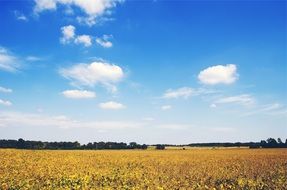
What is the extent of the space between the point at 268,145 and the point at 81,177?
10274 cm

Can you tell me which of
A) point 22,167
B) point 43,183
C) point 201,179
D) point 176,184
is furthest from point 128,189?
point 22,167

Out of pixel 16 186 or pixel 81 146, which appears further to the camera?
pixel 81 146

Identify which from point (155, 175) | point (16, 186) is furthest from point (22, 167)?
point (155, 175)

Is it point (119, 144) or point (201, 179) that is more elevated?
point (119, 144)

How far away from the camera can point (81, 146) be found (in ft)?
353

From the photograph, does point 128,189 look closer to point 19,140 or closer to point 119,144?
point 19,140

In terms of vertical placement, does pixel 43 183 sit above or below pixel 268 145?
below

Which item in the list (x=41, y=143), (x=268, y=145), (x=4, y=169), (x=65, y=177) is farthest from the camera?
(x=268, y=145)

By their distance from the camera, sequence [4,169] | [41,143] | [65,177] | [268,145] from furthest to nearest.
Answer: [268,145] → [41,143] → [4,169] → [65,177]

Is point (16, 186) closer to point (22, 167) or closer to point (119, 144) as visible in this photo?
point (22, 167)

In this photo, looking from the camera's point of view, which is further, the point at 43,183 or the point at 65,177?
the point at 65,177

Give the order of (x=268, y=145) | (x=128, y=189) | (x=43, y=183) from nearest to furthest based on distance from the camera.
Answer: (x=128, y=189) → (x=43, y=183) → (x=268, y=145)

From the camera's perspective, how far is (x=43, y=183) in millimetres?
18016

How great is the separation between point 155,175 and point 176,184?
4.45 metres
